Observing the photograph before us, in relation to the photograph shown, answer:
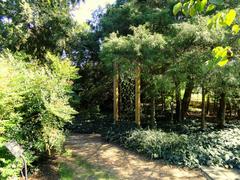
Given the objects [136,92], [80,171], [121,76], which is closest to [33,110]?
[80,171]

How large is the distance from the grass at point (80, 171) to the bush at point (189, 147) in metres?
1.46

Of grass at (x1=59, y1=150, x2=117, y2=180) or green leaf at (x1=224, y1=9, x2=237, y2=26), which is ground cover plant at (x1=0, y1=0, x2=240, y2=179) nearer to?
green leaf at (x1=224, y1=9, x2=237, y2=26)

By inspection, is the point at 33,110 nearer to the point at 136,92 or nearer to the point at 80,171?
the point at 80,171

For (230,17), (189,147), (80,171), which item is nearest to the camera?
(230,17)

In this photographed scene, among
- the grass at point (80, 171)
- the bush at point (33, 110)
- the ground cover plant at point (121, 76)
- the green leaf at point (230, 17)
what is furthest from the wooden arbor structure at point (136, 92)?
the green leaf at point (230, 17)

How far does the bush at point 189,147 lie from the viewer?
20.2 feet

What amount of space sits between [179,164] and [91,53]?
7.73m

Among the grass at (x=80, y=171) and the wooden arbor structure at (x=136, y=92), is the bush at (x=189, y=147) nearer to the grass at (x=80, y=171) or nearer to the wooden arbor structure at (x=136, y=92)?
the wooden arbor structure at (x=136, y=92)

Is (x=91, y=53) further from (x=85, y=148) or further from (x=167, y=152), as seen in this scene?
(x=167, y=152)

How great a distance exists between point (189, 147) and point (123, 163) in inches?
68.8

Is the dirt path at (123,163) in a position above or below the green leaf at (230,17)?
below

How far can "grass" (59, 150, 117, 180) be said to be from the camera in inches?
220

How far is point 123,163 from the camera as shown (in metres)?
6.43

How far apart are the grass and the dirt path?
16 cm
